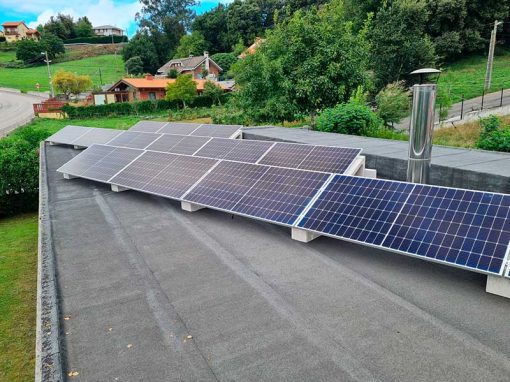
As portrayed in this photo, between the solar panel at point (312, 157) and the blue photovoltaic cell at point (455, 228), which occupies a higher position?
the solar panel at point (312, 157)

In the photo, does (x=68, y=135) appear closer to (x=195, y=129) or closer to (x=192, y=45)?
(x=195, y=129)

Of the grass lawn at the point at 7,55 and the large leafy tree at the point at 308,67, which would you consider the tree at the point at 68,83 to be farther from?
the grass lawn at the point at 7,55

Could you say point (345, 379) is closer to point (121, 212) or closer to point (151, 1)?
point (121, 212)

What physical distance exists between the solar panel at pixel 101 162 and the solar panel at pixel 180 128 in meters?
5.96

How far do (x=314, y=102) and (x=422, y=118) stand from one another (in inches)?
571

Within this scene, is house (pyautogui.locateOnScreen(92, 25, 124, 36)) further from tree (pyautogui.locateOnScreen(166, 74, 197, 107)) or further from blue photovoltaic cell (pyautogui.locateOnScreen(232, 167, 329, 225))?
blue photovoltaic cell (pyautogui.locateOnScreen(232, 167, 329, 225))

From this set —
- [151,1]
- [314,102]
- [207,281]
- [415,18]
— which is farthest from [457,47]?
[151,1]

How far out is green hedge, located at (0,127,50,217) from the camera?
1945 cm

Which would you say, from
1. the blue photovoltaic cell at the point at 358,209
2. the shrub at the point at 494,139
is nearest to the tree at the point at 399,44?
the shrub at the point at 494,139

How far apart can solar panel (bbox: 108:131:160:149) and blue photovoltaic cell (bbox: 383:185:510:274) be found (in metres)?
13.2

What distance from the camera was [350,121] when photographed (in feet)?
59.3

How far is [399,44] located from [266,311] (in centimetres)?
3543

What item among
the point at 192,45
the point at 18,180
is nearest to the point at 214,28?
the point at 192,45

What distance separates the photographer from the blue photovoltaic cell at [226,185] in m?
9.33
